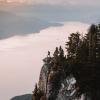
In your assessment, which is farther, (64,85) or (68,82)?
(64,85)

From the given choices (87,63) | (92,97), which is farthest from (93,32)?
(92,97)

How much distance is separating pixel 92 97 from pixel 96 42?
19823 millimetres

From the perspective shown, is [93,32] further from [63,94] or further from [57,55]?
[63,94]

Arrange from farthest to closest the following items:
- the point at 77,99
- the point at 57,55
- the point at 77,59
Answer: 1. the point at 57,55
2. the point at 77,59
3. the point at 77,99

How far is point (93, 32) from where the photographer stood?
149500mm

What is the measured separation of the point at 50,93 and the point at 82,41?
61.6 feet

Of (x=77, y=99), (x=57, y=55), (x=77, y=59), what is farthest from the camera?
(x=57, y=55)

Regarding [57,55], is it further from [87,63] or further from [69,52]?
[87,63]

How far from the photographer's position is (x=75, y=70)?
5399 inches

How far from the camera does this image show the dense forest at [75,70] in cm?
13462

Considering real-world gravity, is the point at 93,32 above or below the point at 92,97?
above

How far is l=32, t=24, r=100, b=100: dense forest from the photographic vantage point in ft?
442

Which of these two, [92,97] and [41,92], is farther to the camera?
[41,92]

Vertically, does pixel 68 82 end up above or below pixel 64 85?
above
